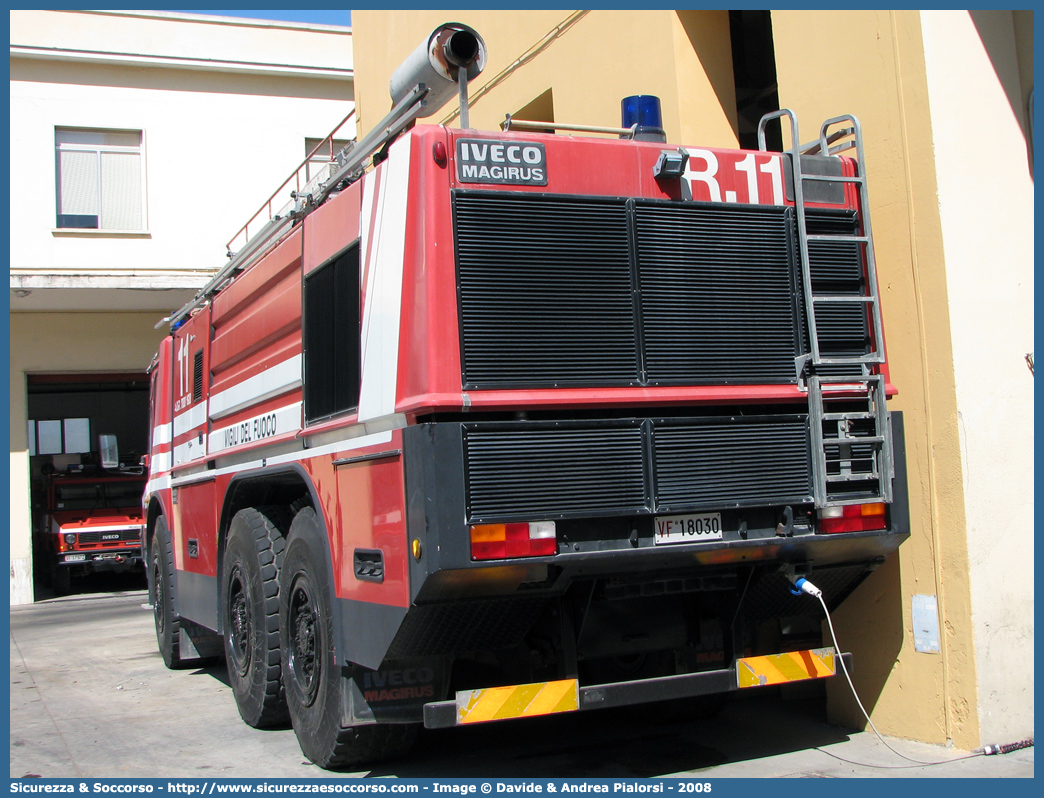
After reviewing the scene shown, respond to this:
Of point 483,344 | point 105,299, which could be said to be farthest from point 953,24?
point 105,299

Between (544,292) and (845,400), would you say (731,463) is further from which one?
(544,292)

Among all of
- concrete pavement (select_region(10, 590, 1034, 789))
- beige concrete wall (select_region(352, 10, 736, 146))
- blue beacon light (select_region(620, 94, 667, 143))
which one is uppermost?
beige concrete wall (select_region(352, 10, 736, 146))

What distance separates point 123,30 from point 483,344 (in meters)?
16.0

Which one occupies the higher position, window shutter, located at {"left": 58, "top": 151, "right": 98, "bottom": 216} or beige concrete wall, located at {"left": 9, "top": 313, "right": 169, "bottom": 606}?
window shutter, located at {"left": 58, "top": 151, "right": 98, "bottom": 216}

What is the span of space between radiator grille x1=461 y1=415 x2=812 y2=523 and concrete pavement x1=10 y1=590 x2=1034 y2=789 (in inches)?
62.1

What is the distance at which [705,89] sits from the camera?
7266 mm

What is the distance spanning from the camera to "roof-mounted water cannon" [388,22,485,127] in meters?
4.98

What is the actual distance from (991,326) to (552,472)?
8.89 feet

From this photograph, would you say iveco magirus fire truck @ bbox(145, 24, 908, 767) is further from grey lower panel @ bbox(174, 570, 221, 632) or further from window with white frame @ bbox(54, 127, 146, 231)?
window with white frame @ bbox(54, 127, 146, 231)

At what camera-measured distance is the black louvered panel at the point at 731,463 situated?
465 centimetres

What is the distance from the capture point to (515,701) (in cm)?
463

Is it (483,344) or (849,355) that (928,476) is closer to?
(849,355)

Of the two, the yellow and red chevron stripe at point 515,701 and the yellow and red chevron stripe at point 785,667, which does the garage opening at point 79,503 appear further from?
the yellow and red chevron stripe at point 785,667

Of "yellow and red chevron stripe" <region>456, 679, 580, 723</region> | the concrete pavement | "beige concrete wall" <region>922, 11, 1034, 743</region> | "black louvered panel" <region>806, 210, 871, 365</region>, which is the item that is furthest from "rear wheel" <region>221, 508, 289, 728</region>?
"beige concrete wall" <region>922, 11, 1034, 743</region>
